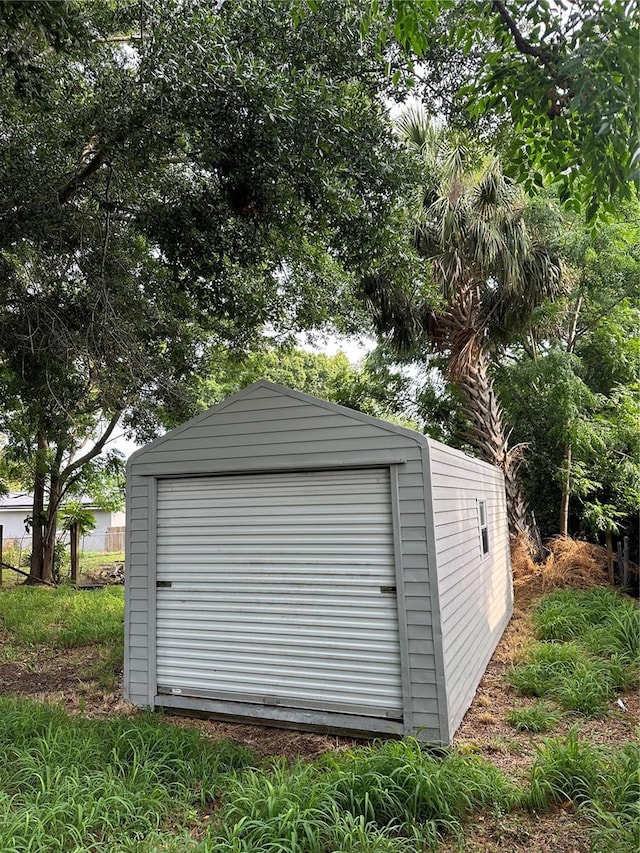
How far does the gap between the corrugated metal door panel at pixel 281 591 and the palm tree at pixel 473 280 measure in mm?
4010

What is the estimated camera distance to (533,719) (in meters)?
4.44

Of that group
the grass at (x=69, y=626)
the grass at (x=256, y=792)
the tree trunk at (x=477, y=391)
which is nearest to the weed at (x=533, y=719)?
the grass at (x=256, y=792)

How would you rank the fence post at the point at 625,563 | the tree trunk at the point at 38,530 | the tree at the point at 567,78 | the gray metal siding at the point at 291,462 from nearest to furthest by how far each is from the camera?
1. the tree at the point at 567,78
2. the gray metal siding at the point at 291,462
3. the fence post at the point at 625,563
4. the tree trunk at the point at 38,530

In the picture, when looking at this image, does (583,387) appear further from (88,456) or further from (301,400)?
(88,456)

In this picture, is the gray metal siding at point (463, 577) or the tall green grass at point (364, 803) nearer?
the tall green grass at point (364, 803)

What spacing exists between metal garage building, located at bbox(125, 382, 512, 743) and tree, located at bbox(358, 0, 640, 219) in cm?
214

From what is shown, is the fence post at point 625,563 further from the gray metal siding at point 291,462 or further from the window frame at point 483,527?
the gray metal siding at point 291,462

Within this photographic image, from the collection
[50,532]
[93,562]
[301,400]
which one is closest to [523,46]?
[301,400]

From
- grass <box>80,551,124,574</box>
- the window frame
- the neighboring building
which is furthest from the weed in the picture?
the neighboring building

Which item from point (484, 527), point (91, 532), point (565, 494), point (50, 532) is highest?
point (565, 494)

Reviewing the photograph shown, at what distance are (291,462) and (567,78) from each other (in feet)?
10.5

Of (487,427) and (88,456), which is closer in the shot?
(487,427)

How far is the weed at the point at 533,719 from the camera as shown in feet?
14.4

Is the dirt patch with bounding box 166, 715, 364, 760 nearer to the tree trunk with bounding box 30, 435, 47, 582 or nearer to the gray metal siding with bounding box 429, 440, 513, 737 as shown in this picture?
the gray metal siding with bounding box 429, 440, 513, 737
